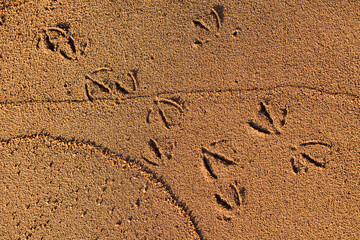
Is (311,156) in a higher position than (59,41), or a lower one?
lower

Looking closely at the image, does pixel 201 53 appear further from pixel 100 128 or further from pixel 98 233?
pixel 98 233

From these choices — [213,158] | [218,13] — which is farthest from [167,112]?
[218,13]

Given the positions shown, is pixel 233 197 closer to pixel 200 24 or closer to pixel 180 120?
pixel 180 120

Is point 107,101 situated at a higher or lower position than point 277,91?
lower

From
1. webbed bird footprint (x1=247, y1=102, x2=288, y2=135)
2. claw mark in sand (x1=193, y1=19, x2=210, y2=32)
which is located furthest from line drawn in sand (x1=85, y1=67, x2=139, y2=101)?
webbed bird footprint (x1=247, y1=102, x2=288, y2=135)

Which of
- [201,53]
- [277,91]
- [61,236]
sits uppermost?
[201,53]

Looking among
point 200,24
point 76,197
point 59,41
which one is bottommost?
point 76,197

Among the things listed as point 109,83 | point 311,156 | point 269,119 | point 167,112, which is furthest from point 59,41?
point 311,156

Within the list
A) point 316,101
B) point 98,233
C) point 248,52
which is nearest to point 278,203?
point 316,101
